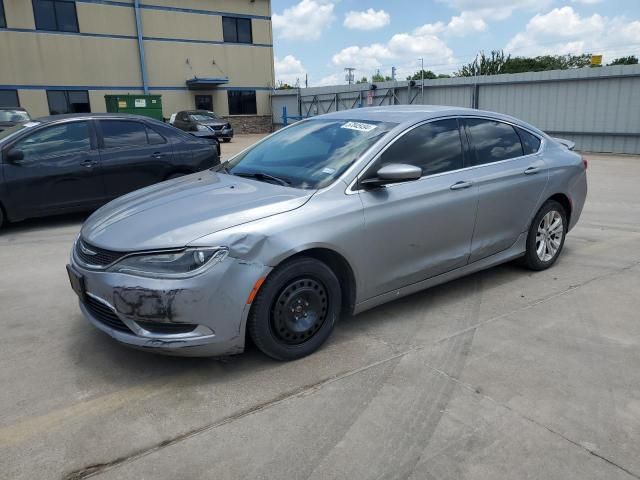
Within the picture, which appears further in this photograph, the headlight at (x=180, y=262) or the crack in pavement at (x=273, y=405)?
the headlight at (x=180, y=262)

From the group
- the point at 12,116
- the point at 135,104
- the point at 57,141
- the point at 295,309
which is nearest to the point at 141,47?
the point at 135,104

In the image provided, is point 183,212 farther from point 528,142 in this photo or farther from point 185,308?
point 528,142

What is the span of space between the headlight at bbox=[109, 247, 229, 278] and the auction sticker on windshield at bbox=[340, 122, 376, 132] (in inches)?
63.8

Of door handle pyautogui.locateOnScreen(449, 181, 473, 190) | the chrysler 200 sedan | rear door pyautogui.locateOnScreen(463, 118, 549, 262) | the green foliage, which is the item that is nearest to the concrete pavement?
the chrysler 200 sedan

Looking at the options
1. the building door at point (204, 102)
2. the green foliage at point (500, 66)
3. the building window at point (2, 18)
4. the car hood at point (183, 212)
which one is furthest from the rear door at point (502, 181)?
the green foliage at point (500, 66)

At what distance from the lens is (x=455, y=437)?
2.60m

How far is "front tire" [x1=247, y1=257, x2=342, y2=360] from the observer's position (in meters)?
3.11

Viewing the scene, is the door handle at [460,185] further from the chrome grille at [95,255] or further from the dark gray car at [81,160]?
the dark gray car at [81,160]

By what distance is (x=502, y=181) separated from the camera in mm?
4449

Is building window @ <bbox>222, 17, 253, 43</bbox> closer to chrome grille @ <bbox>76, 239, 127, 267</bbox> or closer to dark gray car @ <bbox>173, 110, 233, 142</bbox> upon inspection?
dark gray car @ <bbox>173, 110, 233, 142</bbox>

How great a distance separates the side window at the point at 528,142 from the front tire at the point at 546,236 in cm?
52

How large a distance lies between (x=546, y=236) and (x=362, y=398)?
3024 mm

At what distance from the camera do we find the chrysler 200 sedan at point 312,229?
2.96 meters

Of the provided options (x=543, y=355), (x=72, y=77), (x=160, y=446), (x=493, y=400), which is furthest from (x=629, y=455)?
(x=72, y=77)
